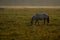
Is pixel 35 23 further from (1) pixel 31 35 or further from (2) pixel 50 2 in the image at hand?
(2) pixel 50 2

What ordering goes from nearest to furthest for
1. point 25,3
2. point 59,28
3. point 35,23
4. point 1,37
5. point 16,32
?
1. point 1,37
2. point 16,32
3. point 59,28
4. point 35,23
5. point 25,3

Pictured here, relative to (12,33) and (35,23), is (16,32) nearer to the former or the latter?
(12,33)

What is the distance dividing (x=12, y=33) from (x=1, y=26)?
95cm

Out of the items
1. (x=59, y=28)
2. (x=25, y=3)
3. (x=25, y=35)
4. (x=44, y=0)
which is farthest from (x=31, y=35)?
(x=44, y=0)

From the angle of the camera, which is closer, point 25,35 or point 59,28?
point 25,35

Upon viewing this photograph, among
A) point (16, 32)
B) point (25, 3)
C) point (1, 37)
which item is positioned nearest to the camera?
point (1, 37)

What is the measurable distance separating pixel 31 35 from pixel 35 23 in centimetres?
129

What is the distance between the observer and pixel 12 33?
5.78 metres

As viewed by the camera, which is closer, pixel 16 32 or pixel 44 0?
pixel 16 32

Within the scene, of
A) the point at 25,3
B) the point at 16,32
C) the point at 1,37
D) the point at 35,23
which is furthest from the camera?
the point at 25,3

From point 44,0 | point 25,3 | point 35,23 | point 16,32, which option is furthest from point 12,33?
point 44,0

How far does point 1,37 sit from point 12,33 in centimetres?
44

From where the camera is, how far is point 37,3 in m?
13.6

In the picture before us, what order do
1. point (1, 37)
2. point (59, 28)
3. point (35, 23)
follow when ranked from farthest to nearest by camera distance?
point (35, 23), point (59, 28), point (1, 37)
